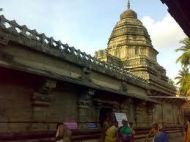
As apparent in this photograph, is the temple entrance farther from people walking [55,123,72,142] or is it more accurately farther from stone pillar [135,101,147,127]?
people walking [55,123,72,142]

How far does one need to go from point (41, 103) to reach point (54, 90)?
132 cm

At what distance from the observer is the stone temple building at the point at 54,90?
44.9ft

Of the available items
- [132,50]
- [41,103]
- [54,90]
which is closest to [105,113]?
[54,90]

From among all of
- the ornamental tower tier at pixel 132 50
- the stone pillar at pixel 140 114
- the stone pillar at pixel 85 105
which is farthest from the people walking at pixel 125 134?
the ornamental tower tier at pixel 132 50

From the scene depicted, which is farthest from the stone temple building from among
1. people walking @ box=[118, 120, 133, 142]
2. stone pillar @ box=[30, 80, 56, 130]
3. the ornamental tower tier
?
the ornamental tower tier

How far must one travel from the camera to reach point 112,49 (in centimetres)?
3647

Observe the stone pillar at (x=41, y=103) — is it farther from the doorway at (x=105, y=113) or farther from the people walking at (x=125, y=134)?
the doorway at (x=105, y=113)

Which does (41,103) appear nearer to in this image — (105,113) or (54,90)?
(54,90)

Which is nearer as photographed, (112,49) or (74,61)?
(74,61)

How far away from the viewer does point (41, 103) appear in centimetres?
1524

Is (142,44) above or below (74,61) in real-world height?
above

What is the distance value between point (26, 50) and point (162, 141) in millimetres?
7816

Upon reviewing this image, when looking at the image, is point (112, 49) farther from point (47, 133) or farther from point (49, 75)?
point (47, 133)

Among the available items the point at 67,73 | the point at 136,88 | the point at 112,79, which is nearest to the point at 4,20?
the point at 67,73
